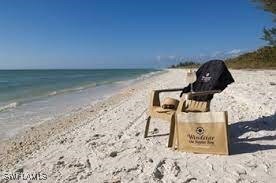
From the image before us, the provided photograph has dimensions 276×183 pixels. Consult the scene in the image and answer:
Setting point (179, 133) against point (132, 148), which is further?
point (132, 148)

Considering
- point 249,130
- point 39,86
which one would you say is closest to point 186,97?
point 249,130

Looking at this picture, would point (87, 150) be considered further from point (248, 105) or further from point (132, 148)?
point (248, 105)

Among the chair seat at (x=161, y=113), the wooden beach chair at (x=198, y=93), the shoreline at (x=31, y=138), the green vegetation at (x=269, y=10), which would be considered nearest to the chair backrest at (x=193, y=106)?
the wooden beach chair at (x=198, y=93)

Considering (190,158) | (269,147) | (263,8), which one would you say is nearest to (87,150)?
(190,158)

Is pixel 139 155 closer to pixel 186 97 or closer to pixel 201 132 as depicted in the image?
pixel 201 132

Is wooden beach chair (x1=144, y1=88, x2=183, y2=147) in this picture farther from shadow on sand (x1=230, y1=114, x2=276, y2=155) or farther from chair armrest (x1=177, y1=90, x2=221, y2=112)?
shadow on sand (x1=230, y1=114, x2=276, y2=155)

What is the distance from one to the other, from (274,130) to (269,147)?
879mm

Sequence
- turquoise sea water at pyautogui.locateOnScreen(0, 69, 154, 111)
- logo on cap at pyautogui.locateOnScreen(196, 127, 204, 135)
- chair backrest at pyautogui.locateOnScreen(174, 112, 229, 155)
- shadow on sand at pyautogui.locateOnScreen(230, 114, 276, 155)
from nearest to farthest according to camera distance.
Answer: chair backrest at pyautogui.locateOnScreen(174, 112, 229, 155) < logo on cap at pyautogui.locateOnScreen(196, 127, 204, 135) < shadow on sand at pyautogui.locateOnScreen(230, 114, 276, 155) < turquoise sea water at pyautogui.locateOnScreen(0, 69, 154, 111)

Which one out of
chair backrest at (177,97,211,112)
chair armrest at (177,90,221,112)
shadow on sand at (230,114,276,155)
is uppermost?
chair armrest at (177,90,221,112)

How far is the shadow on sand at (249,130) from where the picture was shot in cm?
441

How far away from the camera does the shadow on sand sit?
4.41m

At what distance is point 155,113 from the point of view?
502 centimetres

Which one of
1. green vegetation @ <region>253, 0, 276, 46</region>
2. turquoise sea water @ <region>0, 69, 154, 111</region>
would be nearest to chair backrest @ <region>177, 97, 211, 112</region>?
turquoise sea water @ <region>0, 69, 154, 111</region>

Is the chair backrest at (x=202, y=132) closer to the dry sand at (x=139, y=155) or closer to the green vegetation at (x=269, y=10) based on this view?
the dry sand at (x=139, y=155)
